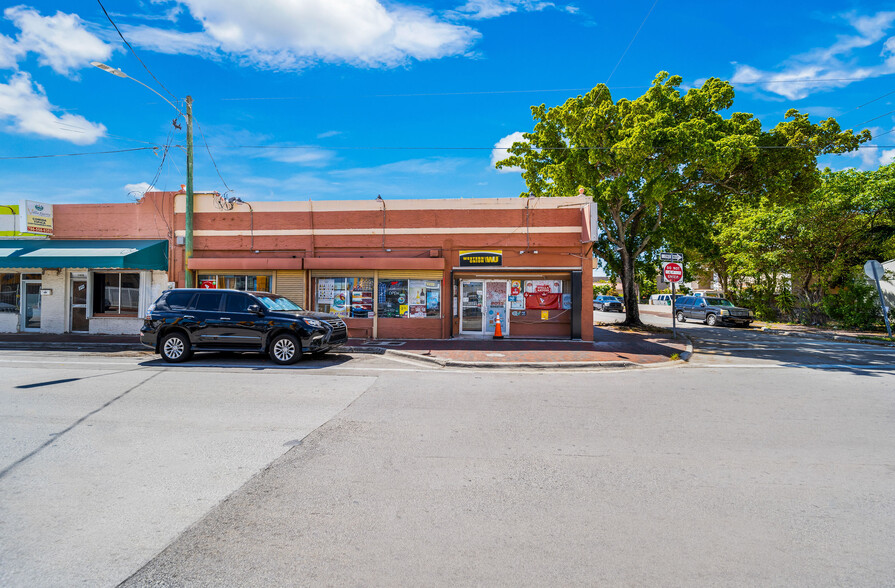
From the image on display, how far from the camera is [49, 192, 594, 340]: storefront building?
15844mm

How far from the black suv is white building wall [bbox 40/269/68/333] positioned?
8647mm

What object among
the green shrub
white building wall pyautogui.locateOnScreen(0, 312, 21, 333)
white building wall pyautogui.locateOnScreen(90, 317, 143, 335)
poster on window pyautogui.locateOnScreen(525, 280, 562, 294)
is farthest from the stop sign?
white building wall pyautogui.locateOnScreen(0, 312, 21, 333)

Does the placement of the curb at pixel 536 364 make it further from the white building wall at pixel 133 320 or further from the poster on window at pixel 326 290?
the white building wall at pixel 133 320

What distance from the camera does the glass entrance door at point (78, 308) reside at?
1736cm

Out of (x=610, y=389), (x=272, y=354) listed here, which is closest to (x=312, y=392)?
(x=272, y=354)

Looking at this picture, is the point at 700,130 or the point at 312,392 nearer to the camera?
the point at 312,392

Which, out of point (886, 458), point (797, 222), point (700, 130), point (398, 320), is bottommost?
point (886, 458)

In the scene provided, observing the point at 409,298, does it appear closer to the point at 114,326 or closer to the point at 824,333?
the point at 114,326

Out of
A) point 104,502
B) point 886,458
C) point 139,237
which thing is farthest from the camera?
point 139,237

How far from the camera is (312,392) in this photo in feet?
26.5

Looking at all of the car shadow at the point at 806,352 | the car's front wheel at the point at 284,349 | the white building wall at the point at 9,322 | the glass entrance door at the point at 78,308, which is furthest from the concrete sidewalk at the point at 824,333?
the white building wall at the point at 9,322

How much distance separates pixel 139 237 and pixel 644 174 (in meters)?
17.9

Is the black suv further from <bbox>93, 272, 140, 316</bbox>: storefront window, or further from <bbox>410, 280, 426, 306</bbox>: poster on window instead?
<bbox>93, 272, 140, 316</bbox>: storefront window

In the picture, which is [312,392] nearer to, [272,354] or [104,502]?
[272,354]
